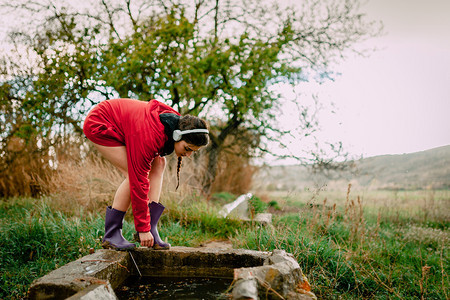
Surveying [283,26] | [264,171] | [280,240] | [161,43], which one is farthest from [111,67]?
[264,171]

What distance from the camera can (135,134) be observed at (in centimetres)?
240

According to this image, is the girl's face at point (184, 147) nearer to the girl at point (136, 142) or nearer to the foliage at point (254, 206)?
the girl at point (136, 142)

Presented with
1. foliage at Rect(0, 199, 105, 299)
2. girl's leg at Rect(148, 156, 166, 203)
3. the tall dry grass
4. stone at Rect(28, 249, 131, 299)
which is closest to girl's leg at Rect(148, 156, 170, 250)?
girl's leg at Rect(148, 156, 166, 203)

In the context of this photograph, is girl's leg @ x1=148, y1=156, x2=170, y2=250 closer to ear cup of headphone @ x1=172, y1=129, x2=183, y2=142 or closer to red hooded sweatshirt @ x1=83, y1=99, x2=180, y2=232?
red hooded sweatshirt @ x1=83, y1=99, x2=180, y2=232

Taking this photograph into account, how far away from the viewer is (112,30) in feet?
23.7

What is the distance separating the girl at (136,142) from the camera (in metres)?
2.34

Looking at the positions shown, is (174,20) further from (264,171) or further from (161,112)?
(264,171)

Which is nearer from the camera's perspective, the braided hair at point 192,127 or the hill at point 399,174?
the braided hair at point 192,127

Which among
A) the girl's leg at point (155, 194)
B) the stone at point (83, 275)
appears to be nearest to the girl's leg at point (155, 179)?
the girl's leg at point (155, 194)

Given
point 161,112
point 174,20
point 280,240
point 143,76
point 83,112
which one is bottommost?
point 280,240

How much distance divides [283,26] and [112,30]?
396 centimetres

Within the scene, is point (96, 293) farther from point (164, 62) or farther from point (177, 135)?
point (164, 62)

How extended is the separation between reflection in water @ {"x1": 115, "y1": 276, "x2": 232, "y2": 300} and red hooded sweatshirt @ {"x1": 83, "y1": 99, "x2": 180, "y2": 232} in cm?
39

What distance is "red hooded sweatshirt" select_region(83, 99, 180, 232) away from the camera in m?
2.33
